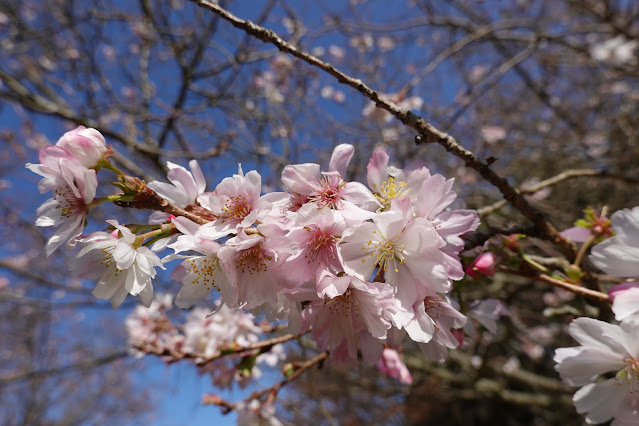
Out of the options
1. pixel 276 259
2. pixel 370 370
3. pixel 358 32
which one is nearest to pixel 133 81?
pixel 358 32

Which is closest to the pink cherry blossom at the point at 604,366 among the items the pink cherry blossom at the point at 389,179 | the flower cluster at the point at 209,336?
the pink cherry blossom at the point at 389,179

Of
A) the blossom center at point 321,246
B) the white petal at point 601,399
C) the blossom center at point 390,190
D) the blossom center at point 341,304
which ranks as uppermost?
the blossom center at point 390,190

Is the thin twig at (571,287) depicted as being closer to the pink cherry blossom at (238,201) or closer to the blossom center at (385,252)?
the blossom center at (385,252)

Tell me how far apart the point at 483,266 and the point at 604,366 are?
0.31 meters

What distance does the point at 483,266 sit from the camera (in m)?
0.89

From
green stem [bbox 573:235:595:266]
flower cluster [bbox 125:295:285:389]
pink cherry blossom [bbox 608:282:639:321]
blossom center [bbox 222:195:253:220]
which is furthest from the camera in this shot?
flower cluster [bbox 125:295:285:389]

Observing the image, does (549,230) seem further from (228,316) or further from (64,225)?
(228,316)

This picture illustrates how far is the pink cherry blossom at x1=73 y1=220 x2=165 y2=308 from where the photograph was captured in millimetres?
808

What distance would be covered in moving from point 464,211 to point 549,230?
0.37m

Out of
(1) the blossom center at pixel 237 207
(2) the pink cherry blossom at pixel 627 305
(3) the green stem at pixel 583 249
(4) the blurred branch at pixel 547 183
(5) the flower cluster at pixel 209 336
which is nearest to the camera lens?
(2) the pink cherry blossom at pixel 627 305

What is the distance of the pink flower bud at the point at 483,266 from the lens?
34.7 inches

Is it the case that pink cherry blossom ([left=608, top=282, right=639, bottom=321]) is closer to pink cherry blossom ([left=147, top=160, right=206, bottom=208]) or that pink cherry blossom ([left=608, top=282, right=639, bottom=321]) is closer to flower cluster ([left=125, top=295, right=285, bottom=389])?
pink cherry blossom ([left=147, top=160, right=206, bottom=208])

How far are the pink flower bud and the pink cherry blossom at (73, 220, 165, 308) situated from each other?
697mm

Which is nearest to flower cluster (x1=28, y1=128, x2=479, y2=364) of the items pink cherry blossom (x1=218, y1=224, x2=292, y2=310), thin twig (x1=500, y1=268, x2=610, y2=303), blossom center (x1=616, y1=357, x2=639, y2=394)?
pink cherry blossom (x1=218, y1=224, x2=292, y2=310)
